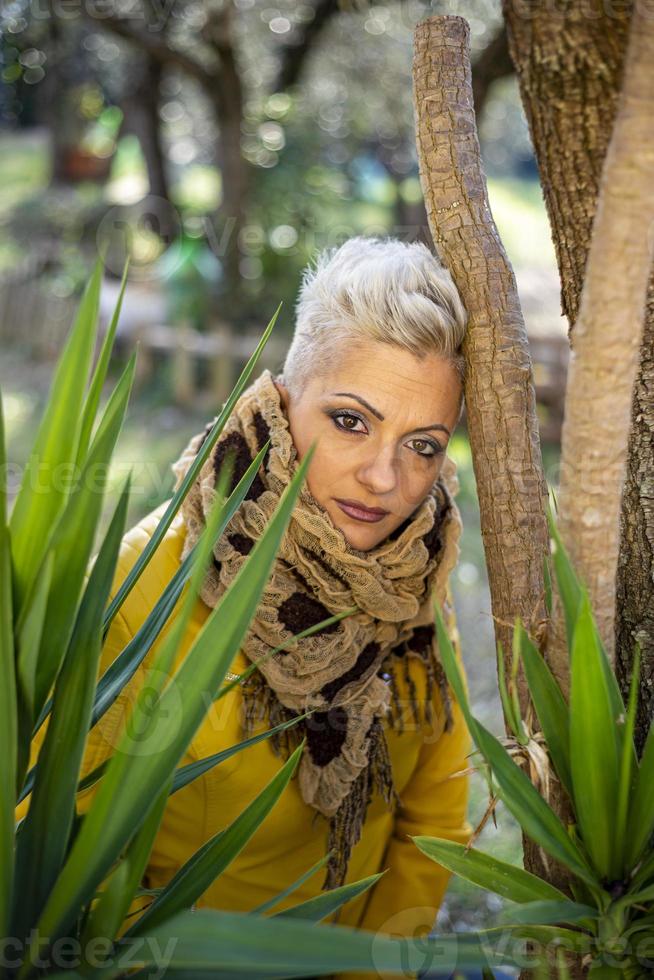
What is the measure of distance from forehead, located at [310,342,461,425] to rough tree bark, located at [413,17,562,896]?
0.14 metres

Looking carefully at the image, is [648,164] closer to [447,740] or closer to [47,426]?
[47,426]

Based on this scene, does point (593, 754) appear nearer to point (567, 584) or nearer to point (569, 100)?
point (567, 584)

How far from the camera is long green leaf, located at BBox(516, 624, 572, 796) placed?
1.42m

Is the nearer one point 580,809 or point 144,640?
point 580,809

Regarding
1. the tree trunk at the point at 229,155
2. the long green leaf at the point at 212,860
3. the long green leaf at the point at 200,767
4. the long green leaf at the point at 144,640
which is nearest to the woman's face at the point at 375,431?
the long green leaf at the point at 144,640

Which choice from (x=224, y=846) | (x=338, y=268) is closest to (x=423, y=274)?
(x=338, y=268)

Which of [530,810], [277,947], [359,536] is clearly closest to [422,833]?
[359,536]

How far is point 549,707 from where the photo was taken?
1.44 m

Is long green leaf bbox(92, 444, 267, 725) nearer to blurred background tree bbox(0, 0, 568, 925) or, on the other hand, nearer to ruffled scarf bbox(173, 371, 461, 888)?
ruffled scarf bbox(173, 371, 461, 888)

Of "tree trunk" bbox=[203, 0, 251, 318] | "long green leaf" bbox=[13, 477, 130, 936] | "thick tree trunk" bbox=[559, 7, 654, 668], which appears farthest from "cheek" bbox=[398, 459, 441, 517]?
"tree trunk" bbox=[203, 0, 251, 318]

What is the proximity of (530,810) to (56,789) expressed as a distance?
0.63 metres

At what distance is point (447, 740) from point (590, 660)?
3.87ft

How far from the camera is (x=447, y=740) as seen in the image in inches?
94.6

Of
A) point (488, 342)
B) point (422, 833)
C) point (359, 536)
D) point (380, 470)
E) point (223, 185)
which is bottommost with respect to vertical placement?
point (422, 833)
